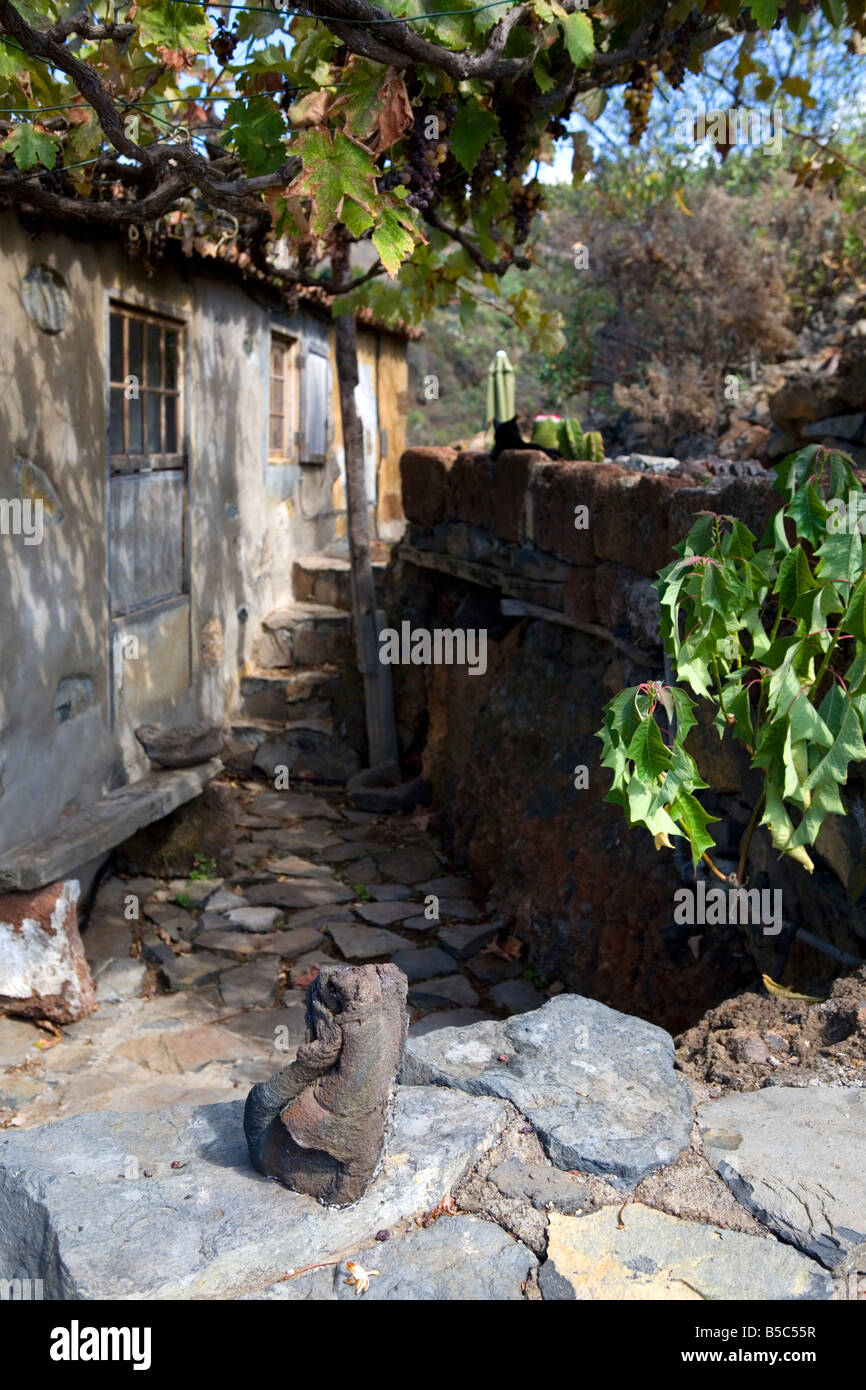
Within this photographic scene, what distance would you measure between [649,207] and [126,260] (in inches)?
262

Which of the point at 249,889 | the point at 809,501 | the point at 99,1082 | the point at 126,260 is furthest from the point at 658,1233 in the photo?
the point at 126,260

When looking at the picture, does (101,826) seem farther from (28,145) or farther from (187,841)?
(28,145)

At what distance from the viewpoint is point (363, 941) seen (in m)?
5.81

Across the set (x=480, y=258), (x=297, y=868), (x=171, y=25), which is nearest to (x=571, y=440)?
(x=480, y=258)

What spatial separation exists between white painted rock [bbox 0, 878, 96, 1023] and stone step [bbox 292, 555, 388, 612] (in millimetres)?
5095

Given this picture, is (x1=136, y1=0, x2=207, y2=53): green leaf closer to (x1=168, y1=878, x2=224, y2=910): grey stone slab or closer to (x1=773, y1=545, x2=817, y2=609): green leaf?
(x1=773, y1=545, x2=817, y2=609): green leaf

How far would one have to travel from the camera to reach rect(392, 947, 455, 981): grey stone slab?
550cm

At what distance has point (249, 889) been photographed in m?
6.40

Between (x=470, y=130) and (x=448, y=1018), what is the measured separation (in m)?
3.54

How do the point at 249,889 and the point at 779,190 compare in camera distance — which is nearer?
the point at 249,889

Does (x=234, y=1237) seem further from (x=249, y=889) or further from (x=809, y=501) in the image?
(x=249, y=889)

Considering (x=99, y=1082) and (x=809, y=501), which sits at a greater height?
(x=809, y=501)

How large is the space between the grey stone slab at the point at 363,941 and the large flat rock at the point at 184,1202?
3.10 metres
